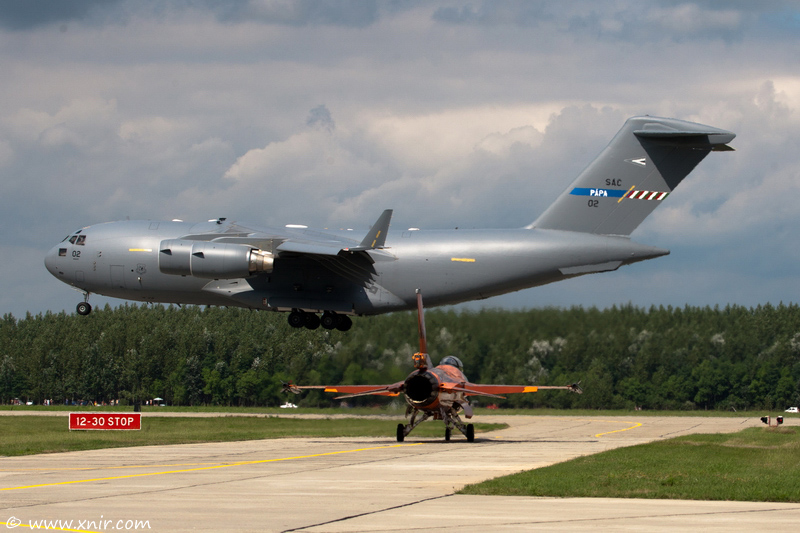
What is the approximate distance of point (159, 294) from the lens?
3419cm

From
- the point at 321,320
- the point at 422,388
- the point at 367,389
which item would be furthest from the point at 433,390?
the point at 321,320

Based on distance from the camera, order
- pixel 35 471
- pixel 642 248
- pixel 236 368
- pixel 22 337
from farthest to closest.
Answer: pixel 22 337 → pixel 236 368 → pixel 642 248 → pixel 35 471

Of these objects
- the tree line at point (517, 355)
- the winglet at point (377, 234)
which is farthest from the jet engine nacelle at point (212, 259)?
the tree line at point (517, 355)

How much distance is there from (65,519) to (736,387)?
131 feet

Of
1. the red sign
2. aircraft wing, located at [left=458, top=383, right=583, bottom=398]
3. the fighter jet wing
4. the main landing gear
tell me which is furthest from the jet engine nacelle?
aircraft wing, located at [left=458, top=383, right=583, bottom=398]

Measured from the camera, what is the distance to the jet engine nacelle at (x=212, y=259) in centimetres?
3086

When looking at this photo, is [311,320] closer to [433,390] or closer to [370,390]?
[370,390]

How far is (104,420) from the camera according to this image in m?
36.3

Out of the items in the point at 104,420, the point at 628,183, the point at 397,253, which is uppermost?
the point at 628,183

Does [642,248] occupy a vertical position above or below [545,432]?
above

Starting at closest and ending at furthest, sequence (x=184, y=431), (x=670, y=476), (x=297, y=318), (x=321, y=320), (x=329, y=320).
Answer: (x=670, y=476) → (x=297, y=318) → (x=329, y=320) → (x=321, y=320) → (x=184, y=431)

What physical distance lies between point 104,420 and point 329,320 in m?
9.68

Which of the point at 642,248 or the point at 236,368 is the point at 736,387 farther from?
the point at 236,368

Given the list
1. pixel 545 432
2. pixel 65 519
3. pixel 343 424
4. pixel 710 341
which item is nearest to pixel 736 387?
pixel 710 341
